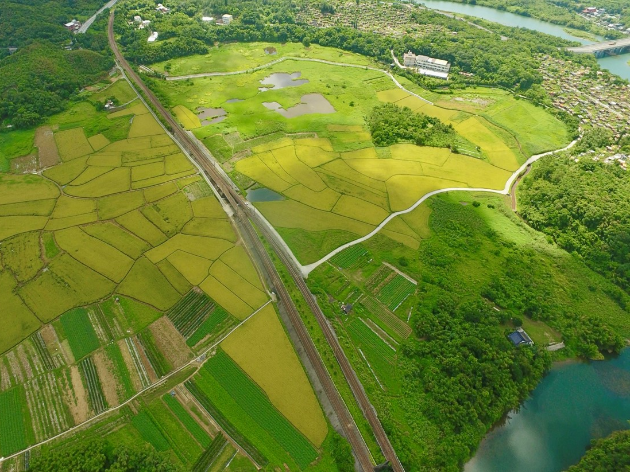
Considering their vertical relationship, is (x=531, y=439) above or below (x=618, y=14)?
below

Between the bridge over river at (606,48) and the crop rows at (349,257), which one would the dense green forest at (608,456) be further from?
the bridge over river at (606,48)

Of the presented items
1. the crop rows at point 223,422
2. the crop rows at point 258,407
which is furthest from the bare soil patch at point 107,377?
the crop rows at point 258,407

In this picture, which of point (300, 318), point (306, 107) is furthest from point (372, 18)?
point (300, 318)

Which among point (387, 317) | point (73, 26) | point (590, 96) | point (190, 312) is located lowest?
point (190, 312)

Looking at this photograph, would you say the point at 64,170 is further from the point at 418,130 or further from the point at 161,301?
the point at 418,130

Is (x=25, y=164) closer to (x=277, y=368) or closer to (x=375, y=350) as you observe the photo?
(x=277, y=368)

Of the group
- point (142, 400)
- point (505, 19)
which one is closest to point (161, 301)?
point (142, 400)
